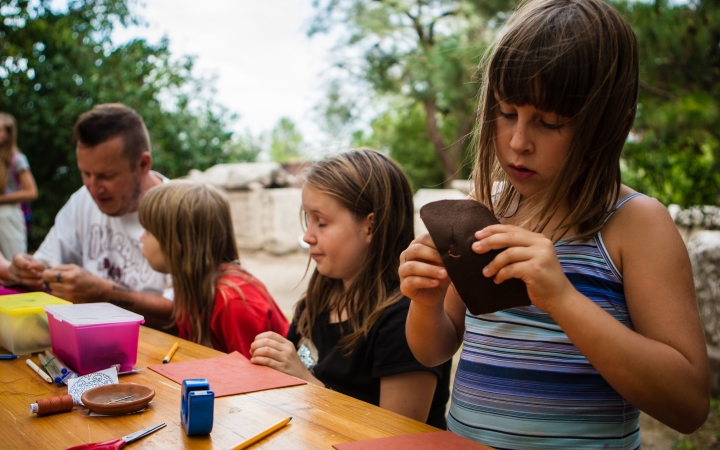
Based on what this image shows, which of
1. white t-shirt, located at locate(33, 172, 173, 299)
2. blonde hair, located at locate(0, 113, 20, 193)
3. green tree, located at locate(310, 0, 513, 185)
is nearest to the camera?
white t-shirt, located at locate(33, 172, 173, 299)

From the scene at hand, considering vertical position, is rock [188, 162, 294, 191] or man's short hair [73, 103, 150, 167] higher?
man's short hair [73, 103, 150, 167]

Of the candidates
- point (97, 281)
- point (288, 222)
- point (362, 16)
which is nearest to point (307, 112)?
point (362, 16)

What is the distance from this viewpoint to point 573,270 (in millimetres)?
1270

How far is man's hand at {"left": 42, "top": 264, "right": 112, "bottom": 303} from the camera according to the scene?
227 cm

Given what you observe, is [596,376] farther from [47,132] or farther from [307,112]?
[307,112]

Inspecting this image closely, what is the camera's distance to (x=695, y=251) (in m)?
3.66

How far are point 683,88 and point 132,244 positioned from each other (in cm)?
314

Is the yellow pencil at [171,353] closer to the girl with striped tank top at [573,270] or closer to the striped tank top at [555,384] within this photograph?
the girl with striped tank top at [573,270]

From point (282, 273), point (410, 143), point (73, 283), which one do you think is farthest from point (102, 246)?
point (410, 143)

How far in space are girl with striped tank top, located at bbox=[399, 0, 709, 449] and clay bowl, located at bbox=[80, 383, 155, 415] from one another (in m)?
0.59

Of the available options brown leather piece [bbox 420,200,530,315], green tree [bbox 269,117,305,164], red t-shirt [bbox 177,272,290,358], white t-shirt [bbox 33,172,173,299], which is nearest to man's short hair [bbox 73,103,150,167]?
white t-shirt [bbox 33,172,173,299]

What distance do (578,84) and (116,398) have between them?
3.66 feet

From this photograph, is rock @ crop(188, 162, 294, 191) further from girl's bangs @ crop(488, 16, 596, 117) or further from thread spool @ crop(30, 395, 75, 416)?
girl's bangs @ crop(488, 16, 596, 117)

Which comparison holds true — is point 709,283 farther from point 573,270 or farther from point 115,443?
point 115,443
